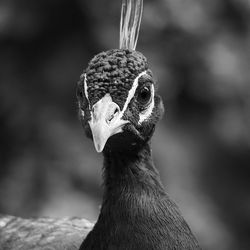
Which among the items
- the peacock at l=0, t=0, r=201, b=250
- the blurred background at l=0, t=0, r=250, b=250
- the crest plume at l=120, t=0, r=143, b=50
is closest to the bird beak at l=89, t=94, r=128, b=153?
the peacock at l=0, t=0, r=201, b=250

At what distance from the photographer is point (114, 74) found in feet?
6.45

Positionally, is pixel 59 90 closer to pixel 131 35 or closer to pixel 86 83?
pixel 131 35

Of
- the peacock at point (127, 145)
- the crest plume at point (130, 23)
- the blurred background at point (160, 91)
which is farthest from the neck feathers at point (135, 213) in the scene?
the blurred background at point (160, 91)

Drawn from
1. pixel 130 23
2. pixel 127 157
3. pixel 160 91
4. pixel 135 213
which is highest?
pixel 130 23

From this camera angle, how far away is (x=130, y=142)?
6.68 ft

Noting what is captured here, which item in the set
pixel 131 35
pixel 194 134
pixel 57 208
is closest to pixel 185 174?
pixel 194 134

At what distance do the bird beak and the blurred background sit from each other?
1.48m

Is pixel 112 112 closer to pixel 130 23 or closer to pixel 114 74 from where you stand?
pixel 114 74

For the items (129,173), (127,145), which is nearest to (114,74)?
(127,145)

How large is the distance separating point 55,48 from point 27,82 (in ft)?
0.61

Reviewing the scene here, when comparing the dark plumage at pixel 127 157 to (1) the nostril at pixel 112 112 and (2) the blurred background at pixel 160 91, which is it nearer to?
(1) the nostril at pixel 112 112

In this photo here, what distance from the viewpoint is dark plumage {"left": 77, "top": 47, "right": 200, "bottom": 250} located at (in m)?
1.94

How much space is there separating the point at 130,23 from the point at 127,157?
413 millimetres

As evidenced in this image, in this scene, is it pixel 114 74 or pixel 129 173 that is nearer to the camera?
pixel 114 74
